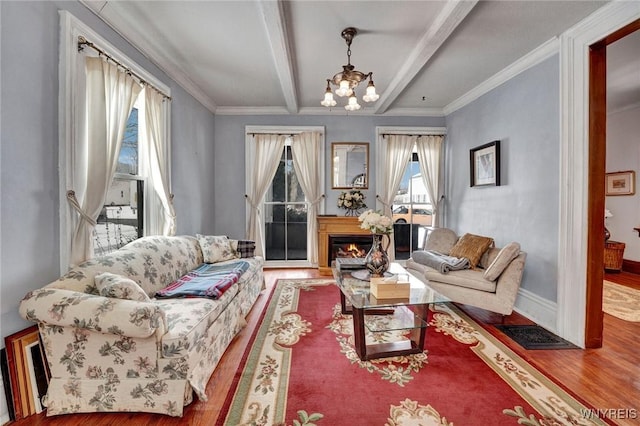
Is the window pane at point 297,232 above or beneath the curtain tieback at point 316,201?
beneath

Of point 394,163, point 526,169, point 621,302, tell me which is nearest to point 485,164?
point 526,169

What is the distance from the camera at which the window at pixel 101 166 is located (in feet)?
6.40

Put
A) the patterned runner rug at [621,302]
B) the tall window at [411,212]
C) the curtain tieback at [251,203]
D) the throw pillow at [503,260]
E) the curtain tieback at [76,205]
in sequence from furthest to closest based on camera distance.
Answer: the tall window at [411,212] < the curtain tieback at [251,203] < the patterned runner rug at [621,302] < the throw pillow at [503,260] < the curtain tieback at [76,205]

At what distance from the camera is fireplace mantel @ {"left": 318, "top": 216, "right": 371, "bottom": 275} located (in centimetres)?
465

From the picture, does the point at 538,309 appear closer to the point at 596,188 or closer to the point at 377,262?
the point at 596,188

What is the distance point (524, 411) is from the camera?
1.66m

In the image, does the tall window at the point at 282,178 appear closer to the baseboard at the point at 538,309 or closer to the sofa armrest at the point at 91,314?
the baseboard at the point at 538,309

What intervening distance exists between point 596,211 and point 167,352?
3.38 metres

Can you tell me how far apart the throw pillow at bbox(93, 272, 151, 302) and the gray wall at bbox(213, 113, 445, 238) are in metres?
3.12

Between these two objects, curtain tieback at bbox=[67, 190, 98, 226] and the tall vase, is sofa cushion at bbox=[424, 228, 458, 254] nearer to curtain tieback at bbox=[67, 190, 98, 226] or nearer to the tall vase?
the tall vase

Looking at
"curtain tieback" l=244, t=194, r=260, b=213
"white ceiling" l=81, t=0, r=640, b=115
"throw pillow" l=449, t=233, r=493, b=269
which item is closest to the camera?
"white ceiling" l=81, t=0, r=640, b=115

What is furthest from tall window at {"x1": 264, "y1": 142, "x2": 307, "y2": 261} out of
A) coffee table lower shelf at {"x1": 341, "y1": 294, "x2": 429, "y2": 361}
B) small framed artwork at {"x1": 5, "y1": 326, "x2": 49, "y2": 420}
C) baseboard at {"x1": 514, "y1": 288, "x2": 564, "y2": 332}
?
small framed artwork at {"x1": 5, "y1": 326, "x2": 49, "y2": 420}

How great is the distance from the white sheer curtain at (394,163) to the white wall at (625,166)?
3.56 metres

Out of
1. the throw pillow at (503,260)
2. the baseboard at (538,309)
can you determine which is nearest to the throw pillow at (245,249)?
the throw pillow at (503,260)
